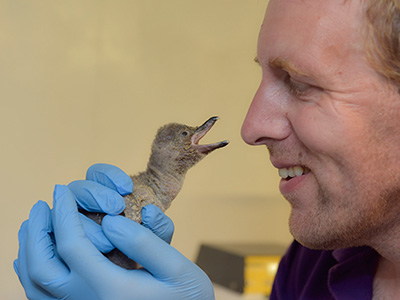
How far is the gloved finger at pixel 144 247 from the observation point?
3.65 ft

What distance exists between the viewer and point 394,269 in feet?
4.13

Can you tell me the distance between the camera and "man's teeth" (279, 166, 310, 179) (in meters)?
1.12

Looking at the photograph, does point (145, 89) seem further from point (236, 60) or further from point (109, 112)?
point (236, 60)

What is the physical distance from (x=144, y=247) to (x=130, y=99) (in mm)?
1354

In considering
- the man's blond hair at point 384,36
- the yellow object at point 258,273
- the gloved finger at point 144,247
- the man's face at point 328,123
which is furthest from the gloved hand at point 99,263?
the yellow object at point 258,273

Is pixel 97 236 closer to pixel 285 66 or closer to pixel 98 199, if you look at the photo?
pixel 98 199

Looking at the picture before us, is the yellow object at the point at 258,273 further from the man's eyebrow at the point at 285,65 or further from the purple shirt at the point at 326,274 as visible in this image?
the man's eyebrow at the point at 285,65

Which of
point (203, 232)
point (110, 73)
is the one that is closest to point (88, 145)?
point (110, 73)

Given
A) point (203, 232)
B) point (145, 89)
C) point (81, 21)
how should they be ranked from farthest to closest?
point (203, 232) → point (145, 89) → point (81, 21)

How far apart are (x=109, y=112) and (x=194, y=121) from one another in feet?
1.58

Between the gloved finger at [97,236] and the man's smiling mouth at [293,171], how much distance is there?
0.50 metres

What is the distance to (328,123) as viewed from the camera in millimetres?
997

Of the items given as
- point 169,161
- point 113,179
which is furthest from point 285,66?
point 113,179

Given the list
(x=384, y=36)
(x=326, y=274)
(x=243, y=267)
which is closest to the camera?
(x=384, y=36)
